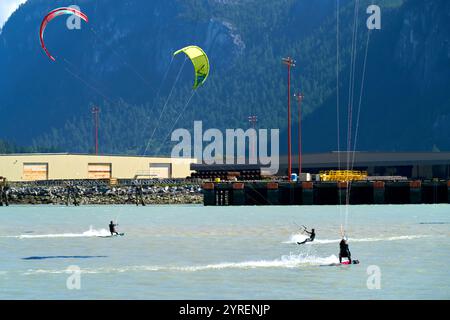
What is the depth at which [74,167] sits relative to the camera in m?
155

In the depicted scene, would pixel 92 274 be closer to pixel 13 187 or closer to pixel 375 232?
pixel 375 232

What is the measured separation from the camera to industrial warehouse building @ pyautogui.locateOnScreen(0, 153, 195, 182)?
152000 millimetres

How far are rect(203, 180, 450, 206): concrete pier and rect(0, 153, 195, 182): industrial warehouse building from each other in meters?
41.1

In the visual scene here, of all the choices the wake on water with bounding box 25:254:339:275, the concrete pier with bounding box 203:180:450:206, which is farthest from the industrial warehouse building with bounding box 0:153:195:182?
the wake on water with bounding box 25:254:339:275

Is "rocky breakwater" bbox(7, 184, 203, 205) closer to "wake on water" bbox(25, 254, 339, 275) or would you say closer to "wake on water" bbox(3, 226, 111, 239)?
"wake on water" bbox(3, 226, 111, 239)

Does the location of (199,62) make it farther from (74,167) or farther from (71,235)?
(74,167)

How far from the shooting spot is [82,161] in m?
156

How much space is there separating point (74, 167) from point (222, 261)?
355 ft

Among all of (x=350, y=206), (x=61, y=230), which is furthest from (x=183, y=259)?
(x=350, y=206)

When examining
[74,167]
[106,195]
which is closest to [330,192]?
[106,195]

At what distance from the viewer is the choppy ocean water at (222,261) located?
39094 millimetres

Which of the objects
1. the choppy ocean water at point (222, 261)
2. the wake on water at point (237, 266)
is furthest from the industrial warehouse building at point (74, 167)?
the wake on water at point (237, 266)
